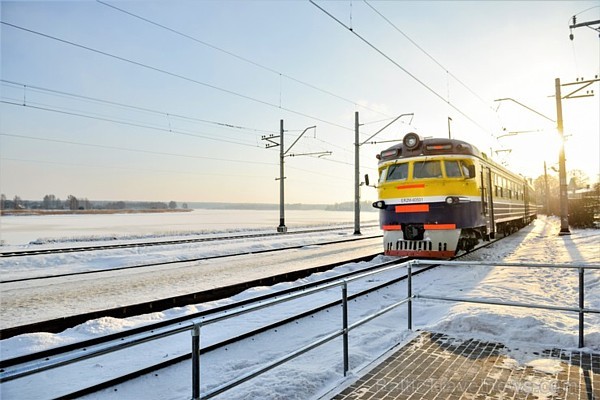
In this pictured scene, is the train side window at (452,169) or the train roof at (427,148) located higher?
the train roof at (427,148)

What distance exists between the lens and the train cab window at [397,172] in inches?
522

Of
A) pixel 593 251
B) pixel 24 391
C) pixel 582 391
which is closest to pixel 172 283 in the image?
pixel 24 391

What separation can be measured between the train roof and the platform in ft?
27.8

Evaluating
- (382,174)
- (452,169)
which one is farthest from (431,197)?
(382,174)

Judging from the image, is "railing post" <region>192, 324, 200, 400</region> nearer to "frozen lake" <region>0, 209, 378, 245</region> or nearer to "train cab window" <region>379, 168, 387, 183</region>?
"train cab window" <region>379, 168, 387, 183</region>

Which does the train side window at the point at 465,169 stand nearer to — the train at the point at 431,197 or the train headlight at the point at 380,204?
the train at the point at 431,197

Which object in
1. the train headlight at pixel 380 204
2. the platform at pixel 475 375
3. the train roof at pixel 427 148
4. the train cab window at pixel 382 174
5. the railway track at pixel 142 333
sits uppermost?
the train roof at pixel 427 148

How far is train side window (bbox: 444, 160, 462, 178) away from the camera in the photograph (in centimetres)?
1247

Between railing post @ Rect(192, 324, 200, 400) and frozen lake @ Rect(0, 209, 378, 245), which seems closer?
railing post @ Rect(192, 324, 200, 400)

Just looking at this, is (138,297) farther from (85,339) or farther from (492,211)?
(492,211)

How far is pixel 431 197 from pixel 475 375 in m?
8.72

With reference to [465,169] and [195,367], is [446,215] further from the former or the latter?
[195,367]

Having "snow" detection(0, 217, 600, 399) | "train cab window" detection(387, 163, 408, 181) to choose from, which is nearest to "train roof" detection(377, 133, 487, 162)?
"train cab window" detection(387, 163, 408, 181)

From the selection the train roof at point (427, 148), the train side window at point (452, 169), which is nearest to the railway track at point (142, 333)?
the train side window at point (452, 169)
